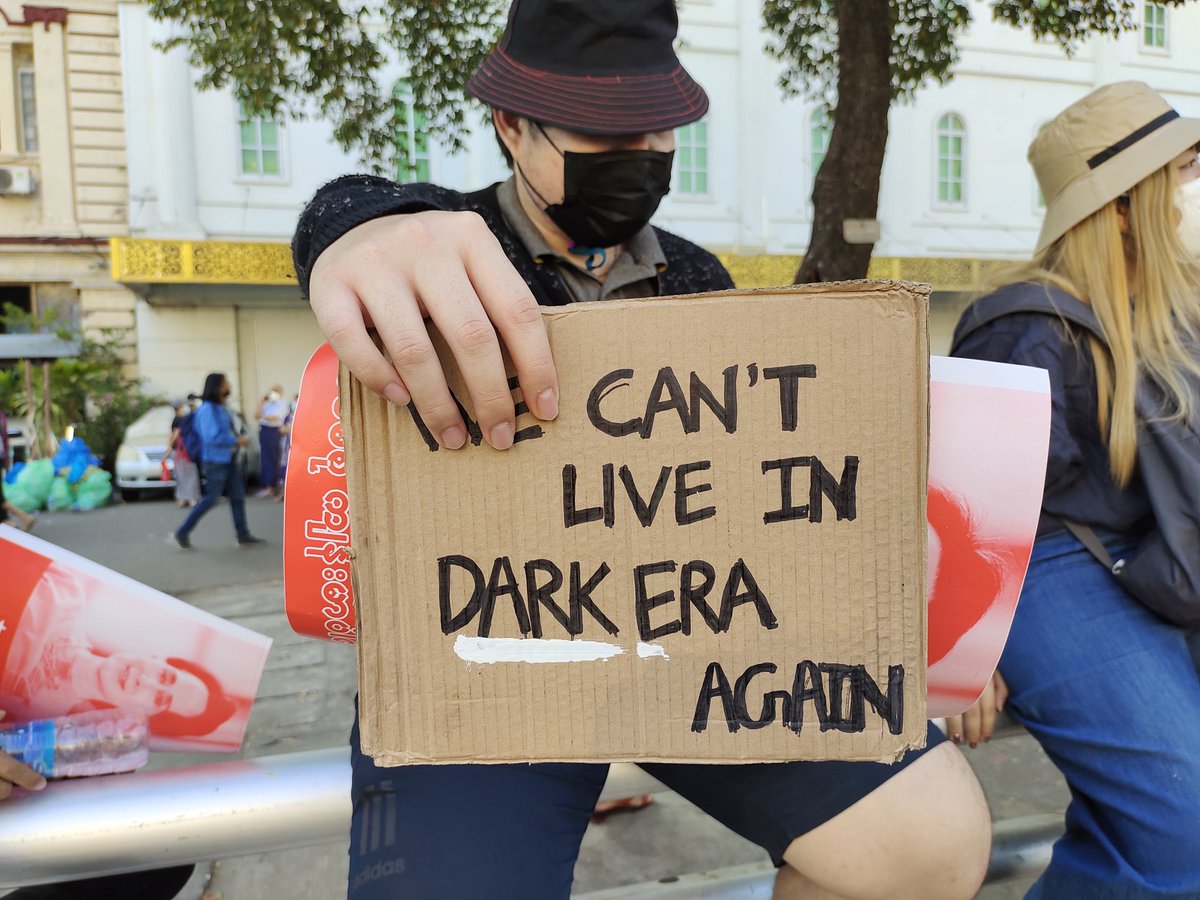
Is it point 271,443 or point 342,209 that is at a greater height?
point 342,209

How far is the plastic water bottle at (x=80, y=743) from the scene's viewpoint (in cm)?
107

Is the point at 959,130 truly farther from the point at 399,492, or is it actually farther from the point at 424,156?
the point at 399,492

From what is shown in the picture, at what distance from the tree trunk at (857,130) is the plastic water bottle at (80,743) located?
3.74m

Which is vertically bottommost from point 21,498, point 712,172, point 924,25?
point 21,498

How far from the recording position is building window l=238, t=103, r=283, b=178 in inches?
510

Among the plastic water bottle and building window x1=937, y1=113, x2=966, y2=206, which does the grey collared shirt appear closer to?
the plastic water bottle

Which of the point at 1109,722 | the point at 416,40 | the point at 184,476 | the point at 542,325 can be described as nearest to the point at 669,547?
the point at 542,325

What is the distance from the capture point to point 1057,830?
1503mm

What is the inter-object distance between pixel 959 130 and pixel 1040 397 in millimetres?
16799

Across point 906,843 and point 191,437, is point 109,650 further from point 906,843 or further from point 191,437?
A: point 191,437

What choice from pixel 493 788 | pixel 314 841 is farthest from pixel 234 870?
pixel 493 788

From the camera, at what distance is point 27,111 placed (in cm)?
1320

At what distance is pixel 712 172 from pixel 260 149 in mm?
7437

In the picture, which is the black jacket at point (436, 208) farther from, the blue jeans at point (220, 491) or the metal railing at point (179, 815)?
the blue jeans at point (220, 491)
